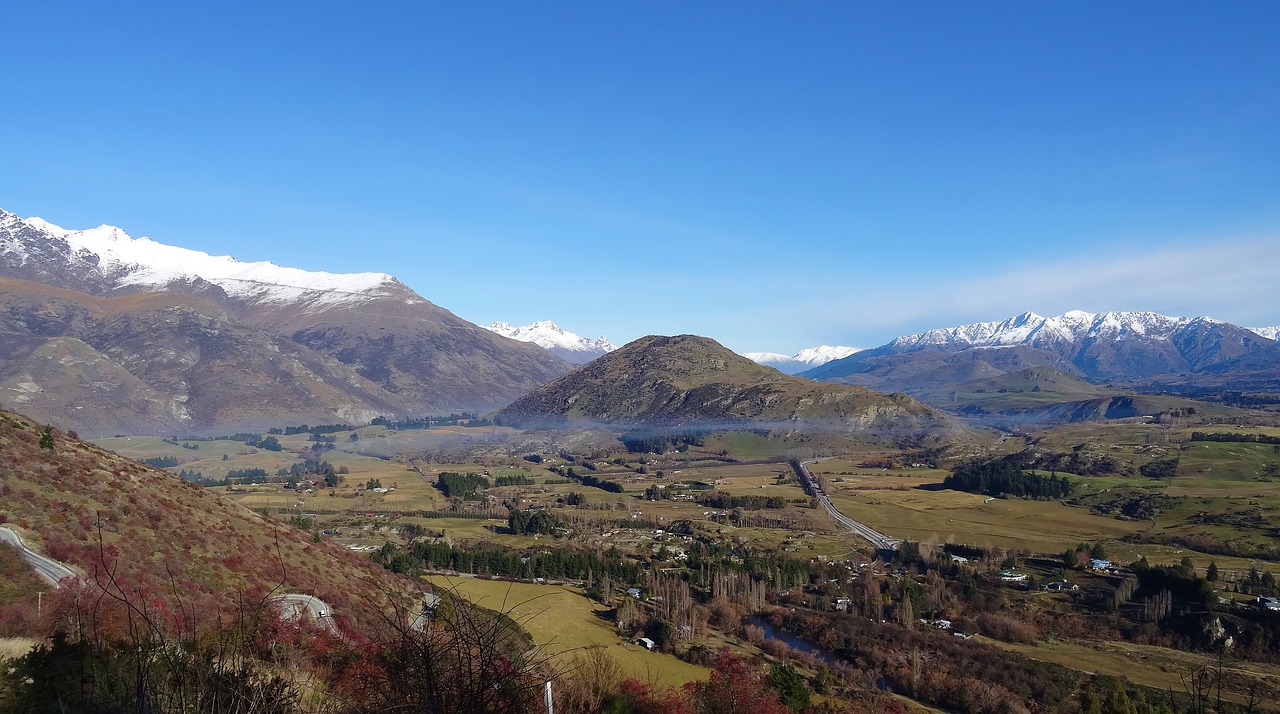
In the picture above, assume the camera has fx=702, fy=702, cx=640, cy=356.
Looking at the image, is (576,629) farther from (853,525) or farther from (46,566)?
(853,525)

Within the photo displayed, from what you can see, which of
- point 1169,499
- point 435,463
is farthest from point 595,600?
point 435,463

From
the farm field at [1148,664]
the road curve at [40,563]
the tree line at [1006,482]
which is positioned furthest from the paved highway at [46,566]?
the tree line at [1006,482]

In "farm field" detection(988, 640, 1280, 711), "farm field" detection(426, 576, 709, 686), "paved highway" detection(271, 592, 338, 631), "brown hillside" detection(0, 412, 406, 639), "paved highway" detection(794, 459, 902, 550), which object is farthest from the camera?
"paved highway" detection(794, 459, 902, 550)

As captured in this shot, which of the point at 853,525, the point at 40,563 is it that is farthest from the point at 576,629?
the point at 853,525

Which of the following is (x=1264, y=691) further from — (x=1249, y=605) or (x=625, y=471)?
(x=625, y=471)

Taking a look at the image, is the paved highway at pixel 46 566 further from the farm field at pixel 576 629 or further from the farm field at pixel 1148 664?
the farm field at pixel 1148 664

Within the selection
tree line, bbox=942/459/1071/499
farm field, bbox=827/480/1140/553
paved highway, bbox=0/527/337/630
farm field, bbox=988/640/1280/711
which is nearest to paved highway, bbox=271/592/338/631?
paved highway, bbox=0/527/337/630

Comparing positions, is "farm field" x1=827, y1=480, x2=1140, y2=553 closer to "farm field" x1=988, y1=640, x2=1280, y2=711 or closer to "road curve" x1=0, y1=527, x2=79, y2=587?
"farm field" x1=988, y1=640, x2=1280, y2=711

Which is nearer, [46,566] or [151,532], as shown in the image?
[46,566]
